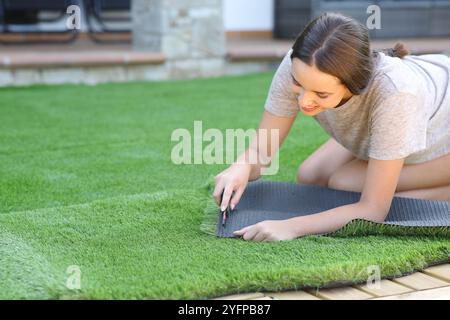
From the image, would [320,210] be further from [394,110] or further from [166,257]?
[166,257]

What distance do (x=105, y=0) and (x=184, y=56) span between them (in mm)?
955

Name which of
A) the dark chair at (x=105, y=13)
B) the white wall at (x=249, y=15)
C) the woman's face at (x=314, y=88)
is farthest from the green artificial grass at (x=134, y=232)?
the white wall at (x=249, y=15)

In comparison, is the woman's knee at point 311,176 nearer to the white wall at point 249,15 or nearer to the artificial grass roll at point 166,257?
the artificial grass roll at point 166,257

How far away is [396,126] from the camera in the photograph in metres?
1.94

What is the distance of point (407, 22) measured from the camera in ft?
23.7

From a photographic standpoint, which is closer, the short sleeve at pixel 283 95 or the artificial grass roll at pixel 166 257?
the artificial grass roll at pixel 166 257

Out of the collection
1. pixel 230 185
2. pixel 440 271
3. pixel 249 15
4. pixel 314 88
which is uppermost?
pixel 314 88

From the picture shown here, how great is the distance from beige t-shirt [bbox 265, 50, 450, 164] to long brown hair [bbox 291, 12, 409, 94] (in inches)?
3.4

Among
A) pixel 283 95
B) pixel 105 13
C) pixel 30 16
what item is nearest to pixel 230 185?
pixel 283 95

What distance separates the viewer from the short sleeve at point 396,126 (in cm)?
194

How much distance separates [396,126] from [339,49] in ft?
0.88

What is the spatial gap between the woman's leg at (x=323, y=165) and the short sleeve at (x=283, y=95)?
0.38m

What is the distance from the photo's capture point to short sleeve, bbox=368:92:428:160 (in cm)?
194
